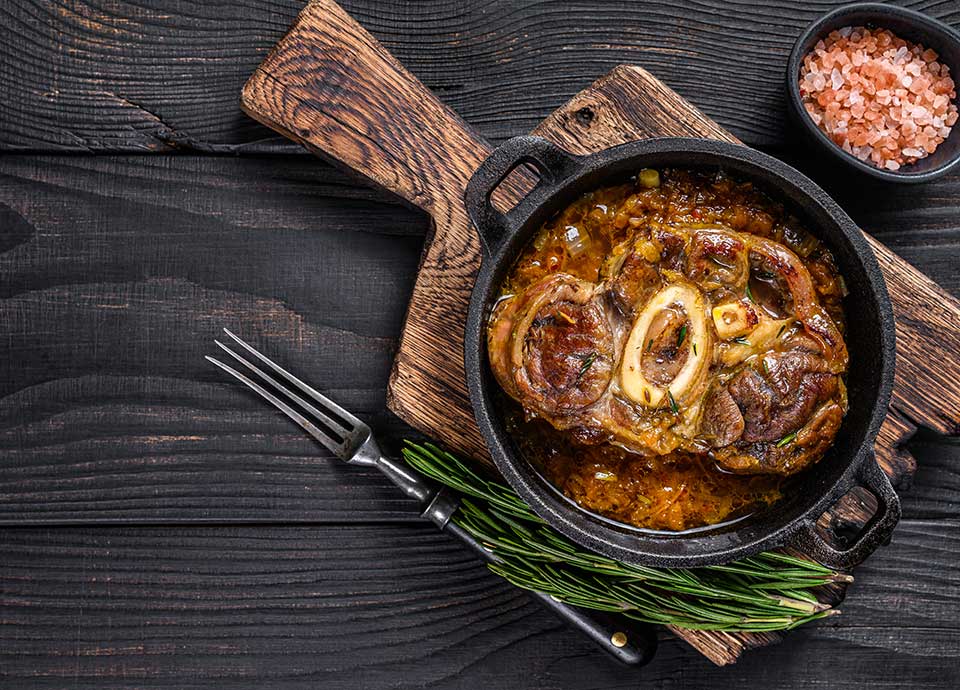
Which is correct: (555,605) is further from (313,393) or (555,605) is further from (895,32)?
(895,32)

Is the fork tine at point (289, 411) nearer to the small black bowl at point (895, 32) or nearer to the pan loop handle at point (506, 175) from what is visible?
the pan loop handle at point (506, 175)

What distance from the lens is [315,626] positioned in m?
2.49

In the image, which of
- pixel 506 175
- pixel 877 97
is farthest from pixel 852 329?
pixel 506 175

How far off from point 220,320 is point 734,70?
1578mm

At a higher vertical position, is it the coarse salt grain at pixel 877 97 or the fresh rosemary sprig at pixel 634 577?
the coarse salt grain at pixel 877 97

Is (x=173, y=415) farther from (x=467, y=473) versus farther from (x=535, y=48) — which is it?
(x=535, y=48)

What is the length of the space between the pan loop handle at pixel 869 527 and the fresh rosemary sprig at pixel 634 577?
0.75 ft

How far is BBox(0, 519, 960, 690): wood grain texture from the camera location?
2471 mm

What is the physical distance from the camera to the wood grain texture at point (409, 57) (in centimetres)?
241

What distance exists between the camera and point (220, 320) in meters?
2.44

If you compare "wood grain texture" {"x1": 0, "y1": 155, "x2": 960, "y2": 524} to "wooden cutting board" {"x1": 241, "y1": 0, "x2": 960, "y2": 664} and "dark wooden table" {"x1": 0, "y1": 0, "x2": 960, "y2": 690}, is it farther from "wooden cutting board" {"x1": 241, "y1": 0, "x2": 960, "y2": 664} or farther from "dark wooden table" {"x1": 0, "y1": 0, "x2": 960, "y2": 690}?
"wooden cutting board" {"x1": 241, "y1": 0, "x2": 960, "y2": 664}

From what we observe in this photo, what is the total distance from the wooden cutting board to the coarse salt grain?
0.27 m

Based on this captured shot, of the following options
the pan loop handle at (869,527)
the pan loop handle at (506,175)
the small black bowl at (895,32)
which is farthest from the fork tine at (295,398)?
the small black bowl at (895,32)

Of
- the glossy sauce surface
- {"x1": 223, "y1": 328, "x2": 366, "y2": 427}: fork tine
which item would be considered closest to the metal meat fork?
{"x1": 223, "y1": 328, "x2": 366, "y2": 427}: fork tine
